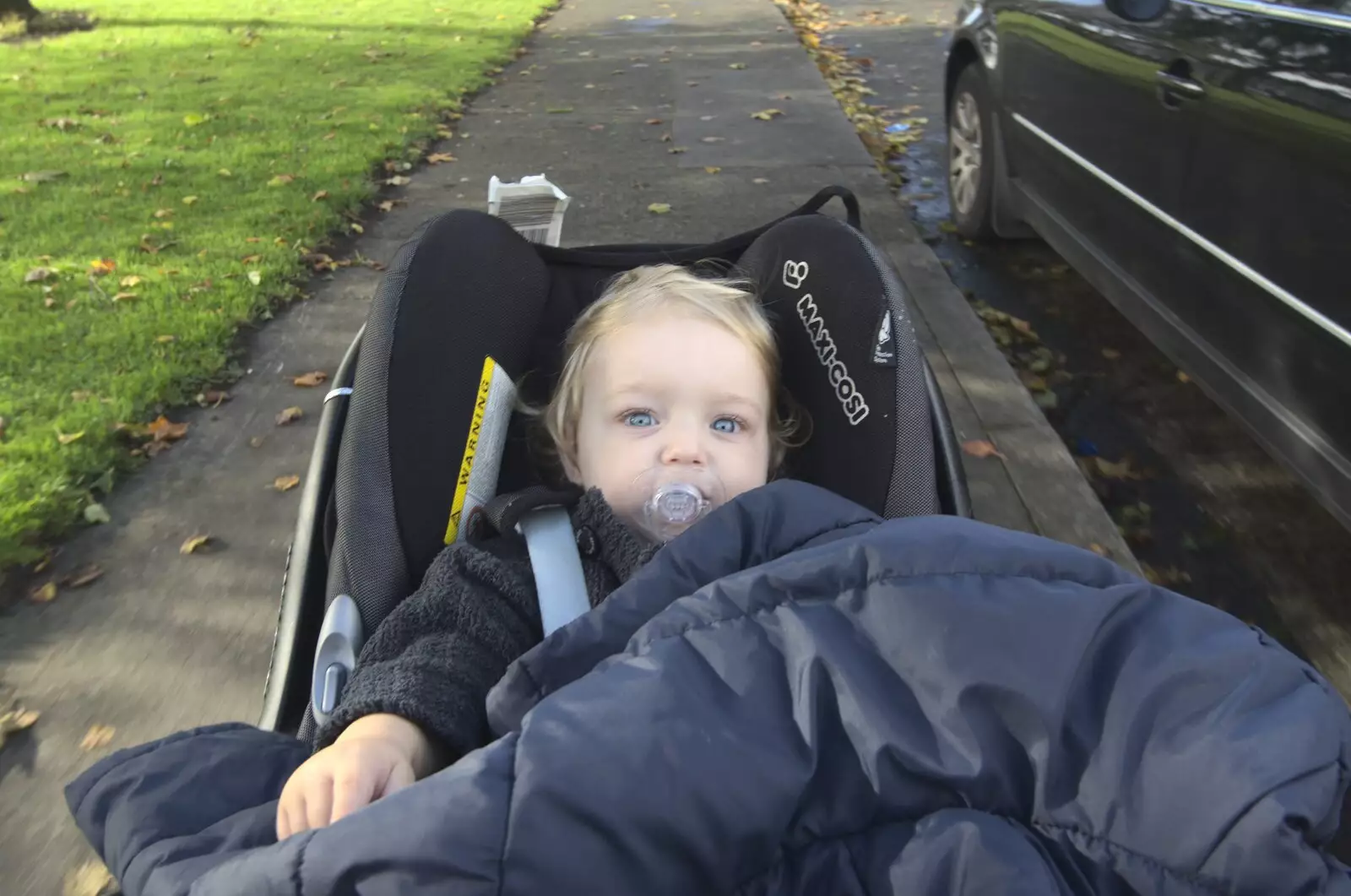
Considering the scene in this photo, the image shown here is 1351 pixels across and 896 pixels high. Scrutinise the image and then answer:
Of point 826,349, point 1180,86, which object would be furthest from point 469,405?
point 1180,86

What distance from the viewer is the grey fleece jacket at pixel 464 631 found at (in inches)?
61.3

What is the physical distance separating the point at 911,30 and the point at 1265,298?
8.95m

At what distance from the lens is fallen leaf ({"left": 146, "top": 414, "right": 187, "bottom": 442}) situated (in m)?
3.51

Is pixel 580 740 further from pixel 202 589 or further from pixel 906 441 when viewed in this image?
pixel 202 589

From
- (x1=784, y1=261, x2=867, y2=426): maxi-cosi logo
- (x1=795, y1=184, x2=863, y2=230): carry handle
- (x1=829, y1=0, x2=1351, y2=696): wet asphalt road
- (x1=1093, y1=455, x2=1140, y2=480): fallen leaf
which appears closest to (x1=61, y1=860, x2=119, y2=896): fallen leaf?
(x1=784, y1=261, x2=867, y2=426): maxi-cosi logo

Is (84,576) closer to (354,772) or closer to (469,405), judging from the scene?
(469,405)

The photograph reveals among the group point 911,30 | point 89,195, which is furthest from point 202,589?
point 911,30

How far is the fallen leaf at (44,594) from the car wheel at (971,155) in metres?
4.02

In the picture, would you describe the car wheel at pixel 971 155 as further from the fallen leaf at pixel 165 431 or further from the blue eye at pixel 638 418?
the fallen leaf at pixel 165 431

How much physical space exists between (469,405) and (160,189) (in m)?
4.48

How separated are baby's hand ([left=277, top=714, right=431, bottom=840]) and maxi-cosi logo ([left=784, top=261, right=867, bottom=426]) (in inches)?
41.6

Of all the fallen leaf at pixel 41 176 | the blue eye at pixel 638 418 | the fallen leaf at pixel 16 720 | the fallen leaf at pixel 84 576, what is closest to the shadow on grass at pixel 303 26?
the fallen leaf at pixel 41 176

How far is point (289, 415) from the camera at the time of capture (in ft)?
11.9

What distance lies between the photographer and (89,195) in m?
5.54
